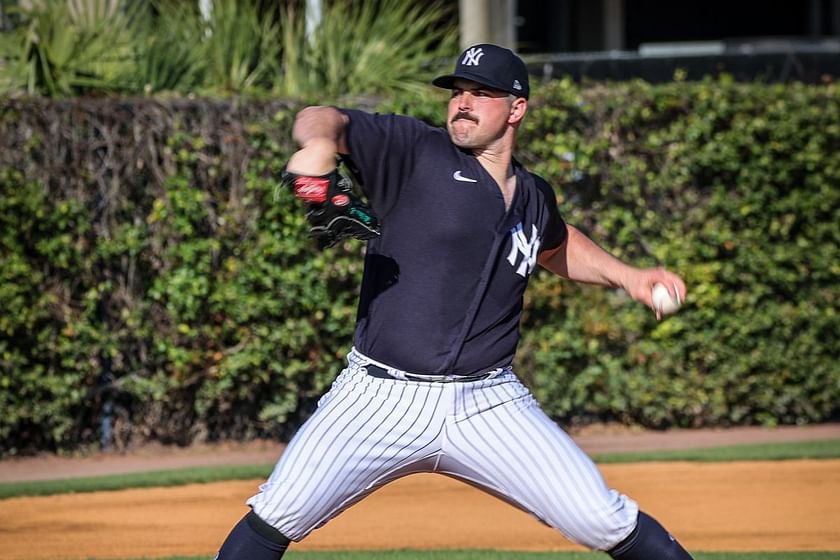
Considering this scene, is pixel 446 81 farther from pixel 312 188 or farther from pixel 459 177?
pixel 312 188

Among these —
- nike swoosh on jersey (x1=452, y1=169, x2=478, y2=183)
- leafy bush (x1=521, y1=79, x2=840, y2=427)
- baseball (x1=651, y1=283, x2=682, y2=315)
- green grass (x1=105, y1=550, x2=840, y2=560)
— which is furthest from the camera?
leafy bush (x1=521, y1=79, x2=840, y2=427)

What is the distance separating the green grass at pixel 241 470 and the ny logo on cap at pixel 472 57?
4.46 m

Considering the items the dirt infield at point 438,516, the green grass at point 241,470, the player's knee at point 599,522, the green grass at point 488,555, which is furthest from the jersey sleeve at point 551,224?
the green grass at point 241,470

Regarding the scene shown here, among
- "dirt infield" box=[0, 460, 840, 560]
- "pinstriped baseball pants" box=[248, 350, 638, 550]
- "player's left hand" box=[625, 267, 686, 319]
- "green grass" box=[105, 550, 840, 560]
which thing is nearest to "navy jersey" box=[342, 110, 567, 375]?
"pinstriped baseball pants" box=[248, 350, 638, 550]

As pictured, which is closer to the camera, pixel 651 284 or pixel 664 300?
pixel 664 300

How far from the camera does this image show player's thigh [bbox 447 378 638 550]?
393 centimetres

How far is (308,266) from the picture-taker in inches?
339

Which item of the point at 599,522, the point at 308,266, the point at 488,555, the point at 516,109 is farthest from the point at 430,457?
the point at 308,266

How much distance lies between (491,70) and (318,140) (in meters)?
0.81

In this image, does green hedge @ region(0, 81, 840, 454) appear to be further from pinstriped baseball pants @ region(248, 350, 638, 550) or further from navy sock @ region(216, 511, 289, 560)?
navy sock @ region(216, 511, 289, 560)

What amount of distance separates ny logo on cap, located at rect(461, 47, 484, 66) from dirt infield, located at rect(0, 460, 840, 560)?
3.13 metres

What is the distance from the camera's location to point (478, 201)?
411cm

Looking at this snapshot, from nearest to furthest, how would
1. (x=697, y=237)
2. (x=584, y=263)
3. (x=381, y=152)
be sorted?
(x=381, y=152) → (x=584, y=263) → (x=697, y=237)

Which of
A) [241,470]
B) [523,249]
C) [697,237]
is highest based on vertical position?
[523,249]
